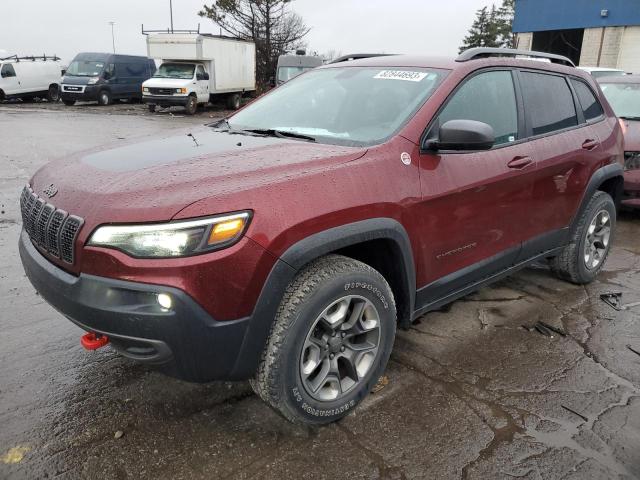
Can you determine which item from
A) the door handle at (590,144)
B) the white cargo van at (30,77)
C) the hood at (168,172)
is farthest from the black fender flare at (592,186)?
the white cargo van at (30,77)

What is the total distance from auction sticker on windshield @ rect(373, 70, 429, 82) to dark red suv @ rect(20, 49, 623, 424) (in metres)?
0.01

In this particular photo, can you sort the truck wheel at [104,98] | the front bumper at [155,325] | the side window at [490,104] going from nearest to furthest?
the front bumper at [155,325] → the side window at [490,104] → the truck wheel at [104,98]

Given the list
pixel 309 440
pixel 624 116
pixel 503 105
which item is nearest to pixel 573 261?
pixel 503 105

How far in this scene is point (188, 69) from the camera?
2181 cm

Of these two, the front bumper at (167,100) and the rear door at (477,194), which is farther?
the front bumper at (167,100)

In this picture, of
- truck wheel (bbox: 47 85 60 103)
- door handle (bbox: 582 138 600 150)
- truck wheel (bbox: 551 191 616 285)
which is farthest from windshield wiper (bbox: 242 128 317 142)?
truck wheel (bbox: 47 85 60 103)

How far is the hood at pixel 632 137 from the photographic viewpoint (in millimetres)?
6309

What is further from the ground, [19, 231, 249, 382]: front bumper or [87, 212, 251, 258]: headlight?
[87, 212, 251, 258]: headlight

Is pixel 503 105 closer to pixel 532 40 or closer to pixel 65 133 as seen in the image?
pixel 65 133

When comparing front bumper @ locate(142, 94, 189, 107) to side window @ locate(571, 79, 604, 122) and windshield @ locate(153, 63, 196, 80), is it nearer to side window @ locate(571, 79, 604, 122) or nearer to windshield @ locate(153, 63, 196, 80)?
windshield @ locate(153, 63, 196, 80)

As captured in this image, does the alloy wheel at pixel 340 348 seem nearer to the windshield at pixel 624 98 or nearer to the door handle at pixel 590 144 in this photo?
the door handle at pixel 590 144

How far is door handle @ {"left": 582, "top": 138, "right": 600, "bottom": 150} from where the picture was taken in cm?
407

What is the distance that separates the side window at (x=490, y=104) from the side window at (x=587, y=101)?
1.07 metres

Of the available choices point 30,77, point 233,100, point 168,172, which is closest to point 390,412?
point 168,172
